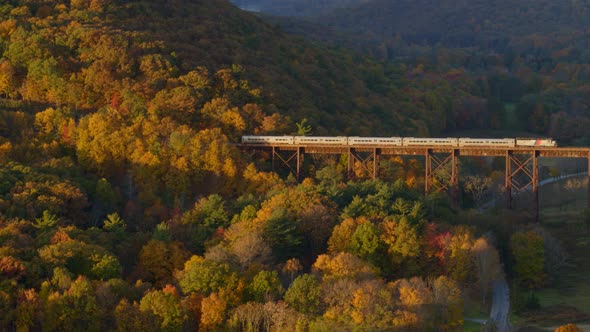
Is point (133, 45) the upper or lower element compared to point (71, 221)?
upper

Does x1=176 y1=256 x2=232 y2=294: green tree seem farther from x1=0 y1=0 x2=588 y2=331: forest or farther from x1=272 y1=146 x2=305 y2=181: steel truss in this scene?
x1=272 y1=146 x2=305 y2=181: steel truss

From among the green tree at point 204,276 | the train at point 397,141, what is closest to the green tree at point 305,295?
the green tree at point 204,276

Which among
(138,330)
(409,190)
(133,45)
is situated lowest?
(138,330)

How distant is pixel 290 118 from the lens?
11625 cm

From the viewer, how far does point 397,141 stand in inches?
4070

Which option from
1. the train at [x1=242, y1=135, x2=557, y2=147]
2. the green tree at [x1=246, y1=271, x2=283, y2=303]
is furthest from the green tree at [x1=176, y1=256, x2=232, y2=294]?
the train at [x1=242, y1=135, x2=557, y2=147]

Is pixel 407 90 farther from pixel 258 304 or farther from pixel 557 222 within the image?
pixel 258 304

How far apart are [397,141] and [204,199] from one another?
20940 mm

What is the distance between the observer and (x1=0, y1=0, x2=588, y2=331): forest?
233ft

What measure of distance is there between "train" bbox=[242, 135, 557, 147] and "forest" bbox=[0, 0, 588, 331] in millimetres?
2532

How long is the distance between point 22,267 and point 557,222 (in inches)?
2083

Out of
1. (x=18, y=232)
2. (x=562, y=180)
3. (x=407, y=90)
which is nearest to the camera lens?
(x=18, y=232)

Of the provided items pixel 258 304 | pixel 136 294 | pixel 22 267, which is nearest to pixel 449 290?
pixel 258 304

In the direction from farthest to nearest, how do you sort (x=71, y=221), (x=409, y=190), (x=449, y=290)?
(x=409, y=190) < (x=71, y=221) < (x=449, y=290)
